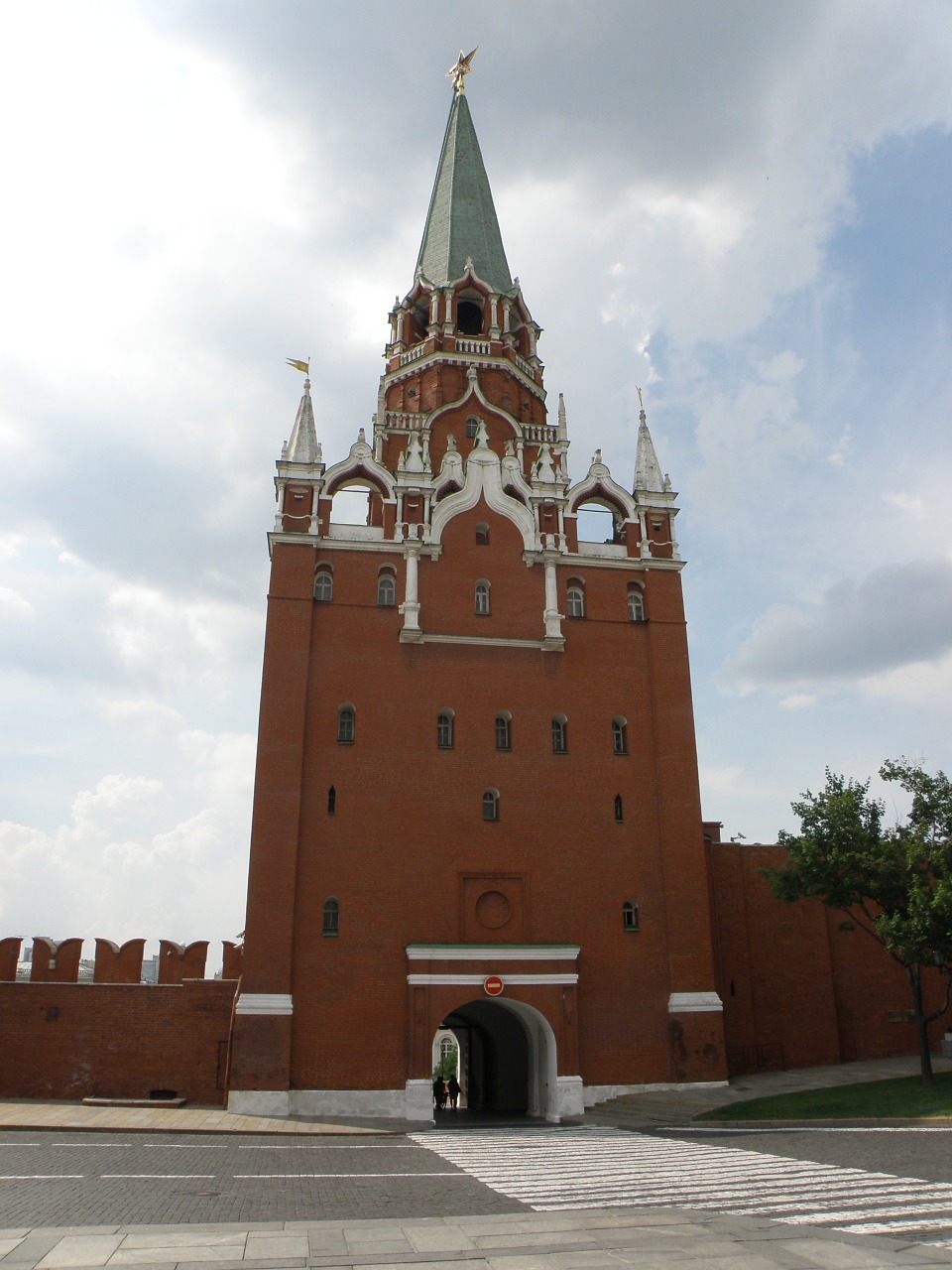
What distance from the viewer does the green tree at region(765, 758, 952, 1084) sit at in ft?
84.4

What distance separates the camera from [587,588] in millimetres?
33625

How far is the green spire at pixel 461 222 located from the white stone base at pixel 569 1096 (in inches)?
1266

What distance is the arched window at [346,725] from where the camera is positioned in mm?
30219

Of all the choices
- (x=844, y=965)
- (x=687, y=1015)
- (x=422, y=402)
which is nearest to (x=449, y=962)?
(x=687, y=1015)

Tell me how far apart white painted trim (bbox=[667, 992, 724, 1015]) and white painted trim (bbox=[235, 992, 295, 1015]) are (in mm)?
11283

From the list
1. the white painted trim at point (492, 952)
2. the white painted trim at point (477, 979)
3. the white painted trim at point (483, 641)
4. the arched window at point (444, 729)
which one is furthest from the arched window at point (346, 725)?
the white painted trim at point (477, 979)

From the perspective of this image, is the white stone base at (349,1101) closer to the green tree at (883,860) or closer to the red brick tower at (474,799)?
the red brick tower at (474,799)

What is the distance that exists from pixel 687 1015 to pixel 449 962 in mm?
7449

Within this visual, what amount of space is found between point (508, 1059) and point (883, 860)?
14517 mm

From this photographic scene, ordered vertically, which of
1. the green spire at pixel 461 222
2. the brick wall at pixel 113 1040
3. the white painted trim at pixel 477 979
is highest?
the green spire at pixel 461 222

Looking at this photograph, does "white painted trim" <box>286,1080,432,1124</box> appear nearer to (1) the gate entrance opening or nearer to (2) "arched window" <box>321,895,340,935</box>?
(1) the gate entrance opening

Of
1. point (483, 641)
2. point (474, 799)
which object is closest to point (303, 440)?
point (483, 641)

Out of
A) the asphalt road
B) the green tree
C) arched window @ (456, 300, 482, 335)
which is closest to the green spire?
arched window @ (456, 300, 482, 335)

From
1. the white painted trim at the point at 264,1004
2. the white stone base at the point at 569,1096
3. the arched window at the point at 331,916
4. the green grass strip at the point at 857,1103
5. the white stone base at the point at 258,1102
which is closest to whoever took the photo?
the green grass strip at the point at 857,1103
